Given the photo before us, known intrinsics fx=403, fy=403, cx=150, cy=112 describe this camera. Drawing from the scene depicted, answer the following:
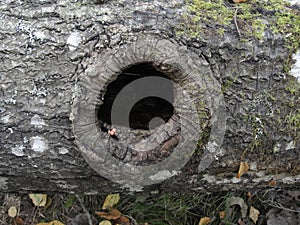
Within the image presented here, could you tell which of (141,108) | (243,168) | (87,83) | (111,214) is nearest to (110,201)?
→ (111,214)

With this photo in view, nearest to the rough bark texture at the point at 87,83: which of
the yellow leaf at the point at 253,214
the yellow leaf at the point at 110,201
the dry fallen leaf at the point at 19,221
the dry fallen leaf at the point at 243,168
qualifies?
the dry fallen leaf at the point at 243,168

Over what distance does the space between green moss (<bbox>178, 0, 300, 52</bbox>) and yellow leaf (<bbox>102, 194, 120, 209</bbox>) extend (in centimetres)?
128

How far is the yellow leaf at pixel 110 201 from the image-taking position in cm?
241

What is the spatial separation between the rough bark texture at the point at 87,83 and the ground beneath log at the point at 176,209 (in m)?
0.80

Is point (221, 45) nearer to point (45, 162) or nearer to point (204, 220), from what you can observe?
point (45, 162)

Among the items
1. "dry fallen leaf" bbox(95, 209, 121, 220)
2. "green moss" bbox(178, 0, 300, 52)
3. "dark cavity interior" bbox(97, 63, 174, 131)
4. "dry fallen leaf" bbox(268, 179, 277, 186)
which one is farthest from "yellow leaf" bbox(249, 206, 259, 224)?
"green moss" bbox(178, 0, 300, 52)

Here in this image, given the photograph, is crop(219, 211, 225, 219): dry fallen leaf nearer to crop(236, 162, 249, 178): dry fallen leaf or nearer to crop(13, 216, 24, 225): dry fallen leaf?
crop(236, 162, 249, 178): dry fallen leaf

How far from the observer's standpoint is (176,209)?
7.97ft

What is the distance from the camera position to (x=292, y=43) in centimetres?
157

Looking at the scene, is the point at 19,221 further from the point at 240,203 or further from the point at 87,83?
the point at 87,83

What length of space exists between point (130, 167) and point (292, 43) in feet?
2.59

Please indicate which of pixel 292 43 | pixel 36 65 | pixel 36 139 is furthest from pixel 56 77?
pixel 292 43

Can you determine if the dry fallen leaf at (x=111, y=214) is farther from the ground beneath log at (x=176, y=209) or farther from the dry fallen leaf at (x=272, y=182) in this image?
the dry fallen leaf at (x=272, y=182)

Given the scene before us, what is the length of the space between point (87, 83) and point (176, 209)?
4.23 ft
